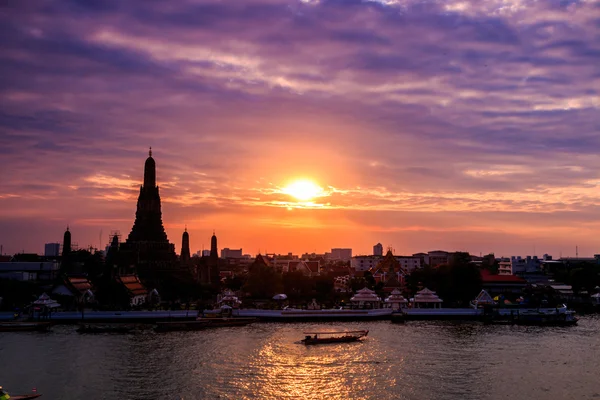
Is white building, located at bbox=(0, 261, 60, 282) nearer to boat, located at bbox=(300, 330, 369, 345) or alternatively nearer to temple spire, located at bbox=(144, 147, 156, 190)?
temple spire, located at bbox=(144, 147, 156, 190)

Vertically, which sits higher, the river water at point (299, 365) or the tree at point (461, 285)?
the tree at point (461, 285)

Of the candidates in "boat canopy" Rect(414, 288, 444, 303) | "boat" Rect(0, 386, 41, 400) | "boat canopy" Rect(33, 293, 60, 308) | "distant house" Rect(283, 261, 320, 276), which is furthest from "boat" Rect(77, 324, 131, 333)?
"distant house" Rect(283, 261, 320, 276)

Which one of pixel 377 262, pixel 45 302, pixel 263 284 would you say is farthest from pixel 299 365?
pixel 377 262

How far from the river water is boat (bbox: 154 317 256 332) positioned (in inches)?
81.3


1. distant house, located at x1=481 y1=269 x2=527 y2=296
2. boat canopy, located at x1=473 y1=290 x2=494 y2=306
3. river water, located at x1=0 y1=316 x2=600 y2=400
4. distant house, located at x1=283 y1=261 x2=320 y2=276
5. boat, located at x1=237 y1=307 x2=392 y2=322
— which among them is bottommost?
river water, located at x1=0 y1=316 x2=600 y2=400

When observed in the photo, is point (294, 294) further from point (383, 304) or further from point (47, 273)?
point (47, 273)

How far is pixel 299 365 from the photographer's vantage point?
127 feet

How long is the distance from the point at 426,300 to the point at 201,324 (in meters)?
26.0

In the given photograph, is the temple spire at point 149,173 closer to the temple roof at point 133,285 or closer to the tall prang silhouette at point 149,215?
the tall prang silhouette at point 149,215

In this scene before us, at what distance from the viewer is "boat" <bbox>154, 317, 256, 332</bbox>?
185ft

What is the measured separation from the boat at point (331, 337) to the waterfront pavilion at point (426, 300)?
Answer: 20.5 m

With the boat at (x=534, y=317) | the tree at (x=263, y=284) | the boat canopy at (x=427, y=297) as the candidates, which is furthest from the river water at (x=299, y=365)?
the tree at (x=263, y=284)

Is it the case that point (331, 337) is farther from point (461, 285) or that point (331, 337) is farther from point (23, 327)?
point (461, 285)

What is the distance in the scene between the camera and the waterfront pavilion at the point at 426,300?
69.9 m
